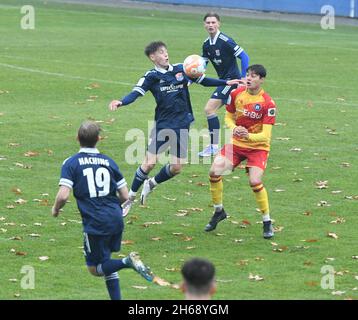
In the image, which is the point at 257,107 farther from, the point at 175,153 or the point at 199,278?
A: the point at 199,278

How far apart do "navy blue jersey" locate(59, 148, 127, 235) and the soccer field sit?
1.03 m

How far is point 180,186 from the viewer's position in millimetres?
17250

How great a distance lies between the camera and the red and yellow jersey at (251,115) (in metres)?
14.3

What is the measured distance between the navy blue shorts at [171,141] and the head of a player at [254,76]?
4.74 ft

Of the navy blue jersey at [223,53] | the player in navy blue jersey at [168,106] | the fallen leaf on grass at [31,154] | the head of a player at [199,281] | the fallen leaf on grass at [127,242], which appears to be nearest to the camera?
the head of a player at [199,281]

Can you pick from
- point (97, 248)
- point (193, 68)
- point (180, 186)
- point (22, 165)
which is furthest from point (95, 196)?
point (22, 165)

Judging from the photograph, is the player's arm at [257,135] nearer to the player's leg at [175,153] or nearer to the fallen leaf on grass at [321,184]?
the player's leg at [175,153]

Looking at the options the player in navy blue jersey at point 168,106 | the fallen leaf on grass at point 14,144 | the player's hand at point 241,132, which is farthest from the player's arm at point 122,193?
the fallen leaf on grass at point 14,144

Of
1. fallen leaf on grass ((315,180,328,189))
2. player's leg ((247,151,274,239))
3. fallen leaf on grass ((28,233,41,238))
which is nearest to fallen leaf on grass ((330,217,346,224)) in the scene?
player's leg ((247,151,274,239))

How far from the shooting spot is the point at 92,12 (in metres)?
48.8

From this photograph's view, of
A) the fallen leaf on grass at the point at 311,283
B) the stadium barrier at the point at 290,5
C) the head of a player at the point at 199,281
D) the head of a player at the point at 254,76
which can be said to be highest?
the stadium barrier at the point at 290,5
